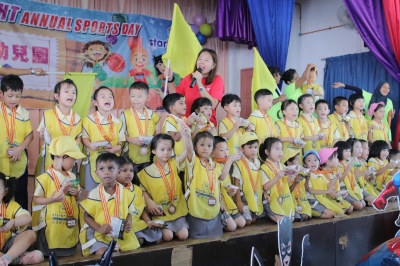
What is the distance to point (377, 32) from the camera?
5777 millimetres

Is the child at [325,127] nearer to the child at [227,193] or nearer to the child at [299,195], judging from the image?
the child at [299,195]

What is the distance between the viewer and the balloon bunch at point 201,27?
7.18 m

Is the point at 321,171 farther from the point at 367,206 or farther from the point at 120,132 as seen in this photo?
the point at 120,132

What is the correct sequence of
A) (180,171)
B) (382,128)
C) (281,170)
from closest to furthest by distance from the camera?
(180,171) → (281,170) → (382,128)

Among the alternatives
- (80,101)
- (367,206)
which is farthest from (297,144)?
(80,101)

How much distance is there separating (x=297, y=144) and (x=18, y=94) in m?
2.42

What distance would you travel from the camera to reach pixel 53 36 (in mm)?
5992

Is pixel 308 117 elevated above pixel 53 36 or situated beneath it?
situated beneath

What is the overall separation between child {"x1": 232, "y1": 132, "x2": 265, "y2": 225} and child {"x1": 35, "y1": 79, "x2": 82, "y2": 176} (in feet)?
4.22

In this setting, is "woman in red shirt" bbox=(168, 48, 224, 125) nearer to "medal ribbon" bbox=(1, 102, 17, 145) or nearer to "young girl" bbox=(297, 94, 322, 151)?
"young girl" bbox=(297, 94, 322, 151)

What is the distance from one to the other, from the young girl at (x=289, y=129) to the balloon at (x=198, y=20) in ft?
10.5

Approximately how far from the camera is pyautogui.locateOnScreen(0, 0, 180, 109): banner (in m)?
5.69

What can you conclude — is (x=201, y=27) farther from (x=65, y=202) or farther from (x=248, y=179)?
(x=65, y=202)

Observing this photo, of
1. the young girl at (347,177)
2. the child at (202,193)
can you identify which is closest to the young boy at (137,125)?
the child at (202,193)
